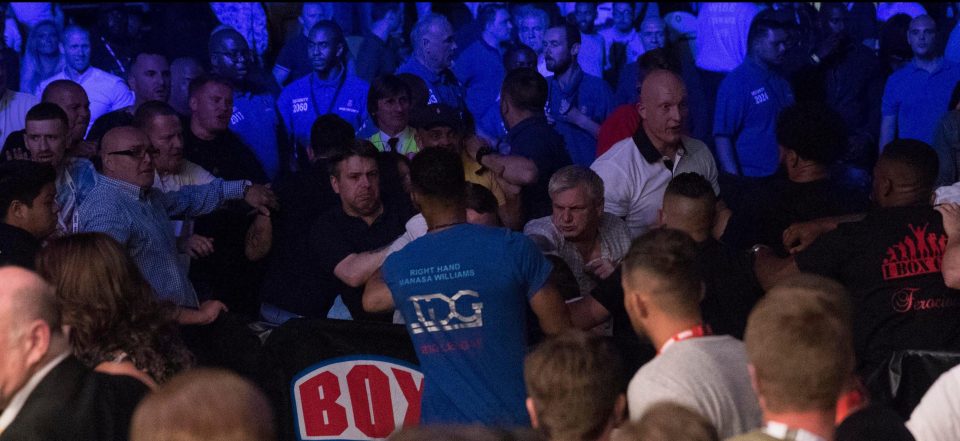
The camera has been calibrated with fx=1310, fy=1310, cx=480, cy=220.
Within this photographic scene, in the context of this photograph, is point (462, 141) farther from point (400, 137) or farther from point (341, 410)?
point (341, 410)

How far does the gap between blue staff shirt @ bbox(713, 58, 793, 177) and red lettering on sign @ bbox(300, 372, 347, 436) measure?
4194 millimetres

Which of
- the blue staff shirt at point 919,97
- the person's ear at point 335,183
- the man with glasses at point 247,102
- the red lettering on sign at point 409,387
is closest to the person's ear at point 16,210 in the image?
the person's ear at point 335,183

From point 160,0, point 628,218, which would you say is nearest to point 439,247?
point 628,218

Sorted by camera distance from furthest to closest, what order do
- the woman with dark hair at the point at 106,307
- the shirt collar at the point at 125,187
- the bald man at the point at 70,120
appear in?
the bald man at the point at 70,120 < the shirt collar at the point at 125,187 < the woman with dark hair at the point at 106,307

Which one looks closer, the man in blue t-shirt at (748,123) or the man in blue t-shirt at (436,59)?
the man in blue t-shirt at (748,123)

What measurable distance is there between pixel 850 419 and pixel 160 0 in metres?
11.0

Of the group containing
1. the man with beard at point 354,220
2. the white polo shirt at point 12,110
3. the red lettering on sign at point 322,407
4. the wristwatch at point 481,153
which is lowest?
the red lettering on sign at point 322,407

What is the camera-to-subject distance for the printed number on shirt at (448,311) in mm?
4859

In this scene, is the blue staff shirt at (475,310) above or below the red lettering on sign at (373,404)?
above

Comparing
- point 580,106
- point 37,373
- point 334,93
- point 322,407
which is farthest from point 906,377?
point 334,93

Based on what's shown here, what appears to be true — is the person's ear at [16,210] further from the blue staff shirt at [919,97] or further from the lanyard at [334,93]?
the blue staff shirt at [919,97]

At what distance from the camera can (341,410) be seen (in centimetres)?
593

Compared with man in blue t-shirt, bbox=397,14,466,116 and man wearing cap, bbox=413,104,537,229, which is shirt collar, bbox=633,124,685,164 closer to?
man wearing cap, bbox=413,104,537,229

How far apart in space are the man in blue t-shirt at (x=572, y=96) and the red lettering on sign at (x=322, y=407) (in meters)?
3.29
